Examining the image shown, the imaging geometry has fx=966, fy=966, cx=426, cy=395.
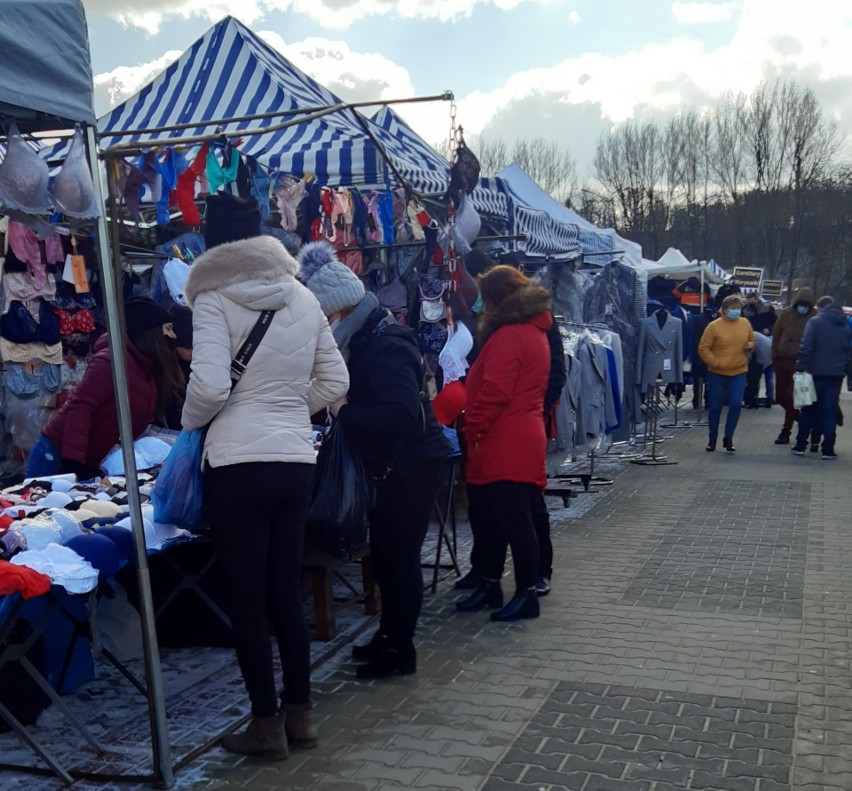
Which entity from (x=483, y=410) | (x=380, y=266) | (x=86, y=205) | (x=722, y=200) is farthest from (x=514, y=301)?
(x=722, y=200)

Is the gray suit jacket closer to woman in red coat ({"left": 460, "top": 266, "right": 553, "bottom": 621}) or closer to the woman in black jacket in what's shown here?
woman in red coat ({"left": 460, "top": 266, "right": 553, "bottom": 621})

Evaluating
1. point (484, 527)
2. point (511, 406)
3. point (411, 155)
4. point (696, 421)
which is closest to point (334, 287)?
point (511, 406)

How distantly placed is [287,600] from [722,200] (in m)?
44.4

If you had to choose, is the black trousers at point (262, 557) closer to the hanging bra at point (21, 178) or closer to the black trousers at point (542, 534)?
the hanging bra at point (21, 178)

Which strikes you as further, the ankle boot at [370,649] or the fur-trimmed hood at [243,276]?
the ankle boot at [370,649]

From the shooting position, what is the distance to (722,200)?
1751 inches

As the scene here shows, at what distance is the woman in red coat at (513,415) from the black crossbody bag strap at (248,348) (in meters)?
1.97

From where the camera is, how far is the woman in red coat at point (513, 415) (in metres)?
5.25

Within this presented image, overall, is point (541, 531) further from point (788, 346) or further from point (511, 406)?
point (788, 346)

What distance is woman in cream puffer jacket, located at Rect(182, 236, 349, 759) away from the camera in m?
3.42

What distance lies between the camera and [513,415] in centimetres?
531

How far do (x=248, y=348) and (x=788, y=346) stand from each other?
36.0 feet

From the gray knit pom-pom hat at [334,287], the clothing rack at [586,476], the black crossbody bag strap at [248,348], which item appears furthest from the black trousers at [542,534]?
the clothing rack at [586,476]

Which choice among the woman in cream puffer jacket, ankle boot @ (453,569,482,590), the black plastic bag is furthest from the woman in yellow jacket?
the woman in cream puffer jacket
